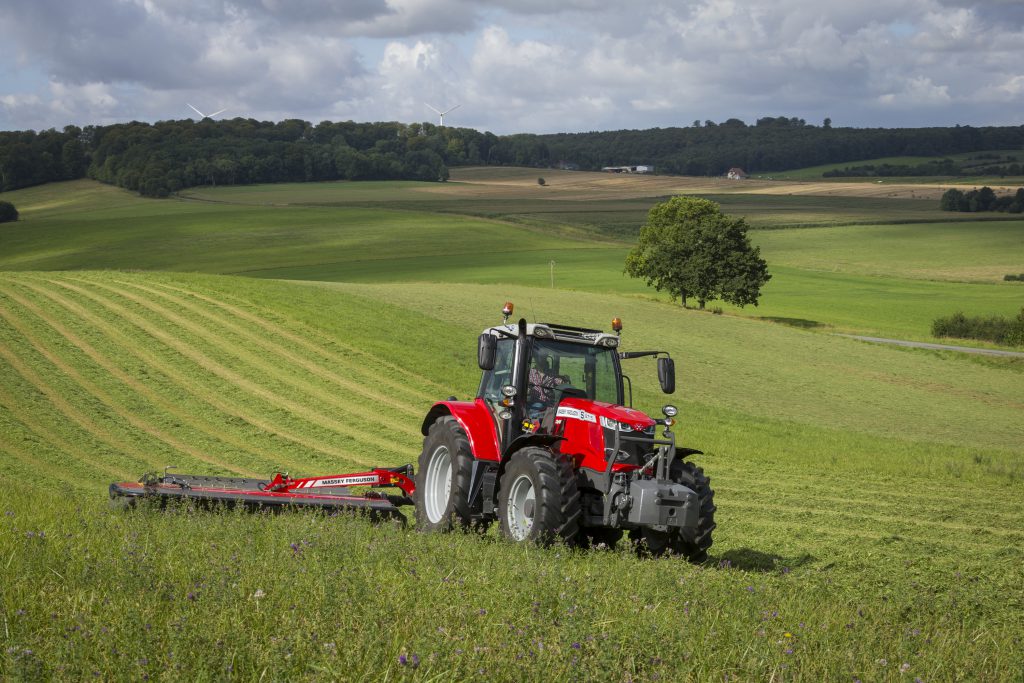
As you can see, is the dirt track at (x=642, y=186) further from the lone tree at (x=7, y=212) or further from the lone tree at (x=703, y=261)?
the lone tree at (x=703, y=261)

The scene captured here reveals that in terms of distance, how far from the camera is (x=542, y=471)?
30.8 ft

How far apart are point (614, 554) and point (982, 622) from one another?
9.50ft

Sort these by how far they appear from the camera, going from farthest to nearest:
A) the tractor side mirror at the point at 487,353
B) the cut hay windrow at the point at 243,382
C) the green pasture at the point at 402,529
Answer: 1. the cut hay windrow at the point at 243,382
2. the tractor side mirror at the point at 487,353
3. the green pasture at the point at 402,529

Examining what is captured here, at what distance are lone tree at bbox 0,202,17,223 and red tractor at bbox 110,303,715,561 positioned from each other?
81.2 metres

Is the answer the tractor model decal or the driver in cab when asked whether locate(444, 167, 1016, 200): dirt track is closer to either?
the driver in cab

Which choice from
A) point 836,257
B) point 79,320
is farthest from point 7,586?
point 836,257

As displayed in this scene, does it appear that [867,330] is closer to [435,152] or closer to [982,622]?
[982,622]

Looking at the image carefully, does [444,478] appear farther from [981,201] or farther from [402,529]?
[981,201]

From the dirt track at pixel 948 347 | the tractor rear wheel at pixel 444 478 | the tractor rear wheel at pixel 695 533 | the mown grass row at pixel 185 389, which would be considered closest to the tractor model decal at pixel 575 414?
the tractor rear wheel at pixel 695 533

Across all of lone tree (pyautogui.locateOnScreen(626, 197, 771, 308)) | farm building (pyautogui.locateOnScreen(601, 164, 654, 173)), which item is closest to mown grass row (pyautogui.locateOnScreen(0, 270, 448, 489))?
lone tree (pyautogui.locateOnScreen(626, 197, 771, 308))

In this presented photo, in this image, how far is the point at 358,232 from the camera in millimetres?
81625

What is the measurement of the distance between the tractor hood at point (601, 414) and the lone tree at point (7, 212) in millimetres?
83853

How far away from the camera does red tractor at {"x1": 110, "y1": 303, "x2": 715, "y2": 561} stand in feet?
30.5

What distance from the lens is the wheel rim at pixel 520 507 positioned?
9.78 meters
